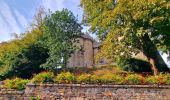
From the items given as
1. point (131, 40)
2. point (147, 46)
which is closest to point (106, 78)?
point (131, 40)

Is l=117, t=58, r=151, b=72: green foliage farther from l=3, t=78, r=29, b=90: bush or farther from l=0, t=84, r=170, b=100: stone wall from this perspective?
l=3, t=78, r=29, b=90: bush

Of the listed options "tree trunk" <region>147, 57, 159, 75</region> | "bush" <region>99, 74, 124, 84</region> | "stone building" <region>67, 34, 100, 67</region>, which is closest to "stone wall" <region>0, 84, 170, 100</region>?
"bush" <region>99, 74, 124, 84</region>

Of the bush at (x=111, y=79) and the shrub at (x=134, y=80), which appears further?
the shrub at (x=134, y=80)

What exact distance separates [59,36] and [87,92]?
16367 millimetres

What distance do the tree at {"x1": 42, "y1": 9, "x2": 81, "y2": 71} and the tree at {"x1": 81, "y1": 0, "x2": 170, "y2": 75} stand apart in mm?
4617

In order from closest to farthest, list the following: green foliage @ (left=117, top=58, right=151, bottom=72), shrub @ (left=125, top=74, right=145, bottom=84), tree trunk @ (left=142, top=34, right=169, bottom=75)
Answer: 1. shrub @ (left=125, top=74, right=145, bottom=84)
2. tree trunk @ (left=142, top=34, right=169, bottom=75)
3. green foliage @ (left=117, top=58, right=151, bottom=72)

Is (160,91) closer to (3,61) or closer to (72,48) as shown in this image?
(72,48)

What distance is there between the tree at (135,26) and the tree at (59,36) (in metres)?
4.62

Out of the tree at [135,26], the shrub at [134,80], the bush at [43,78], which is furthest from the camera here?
the tree at [135,26]

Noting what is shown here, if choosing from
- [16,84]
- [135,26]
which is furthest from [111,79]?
[135,26]

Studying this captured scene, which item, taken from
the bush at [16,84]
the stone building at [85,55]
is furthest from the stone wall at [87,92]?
the stone building at [85,55]

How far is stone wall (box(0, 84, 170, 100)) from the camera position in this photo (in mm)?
23641

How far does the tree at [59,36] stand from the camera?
3894 cm

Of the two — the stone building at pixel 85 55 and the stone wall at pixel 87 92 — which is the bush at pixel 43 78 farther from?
the stone building at pixel 85 55
